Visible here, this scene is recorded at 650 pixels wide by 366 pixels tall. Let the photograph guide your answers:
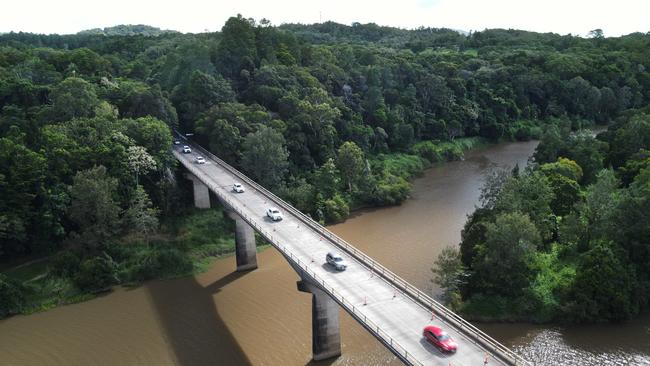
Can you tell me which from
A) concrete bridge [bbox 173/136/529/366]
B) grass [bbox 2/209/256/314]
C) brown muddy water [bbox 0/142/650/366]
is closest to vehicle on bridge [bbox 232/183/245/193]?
concrete bridge [bbox 173/136/529/366]

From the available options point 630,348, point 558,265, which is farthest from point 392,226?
point 630,348

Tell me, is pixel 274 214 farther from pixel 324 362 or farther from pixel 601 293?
pixel 601 293

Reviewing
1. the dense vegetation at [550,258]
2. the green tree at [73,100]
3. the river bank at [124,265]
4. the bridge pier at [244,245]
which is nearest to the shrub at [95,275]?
the river bank at [124,265]

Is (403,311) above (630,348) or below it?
above

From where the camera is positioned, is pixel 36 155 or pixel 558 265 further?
pixel 36 155

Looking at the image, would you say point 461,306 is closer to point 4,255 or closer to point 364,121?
point 4,255

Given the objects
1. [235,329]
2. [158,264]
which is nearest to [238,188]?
[158,264]
